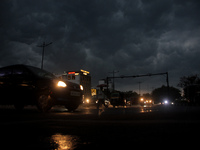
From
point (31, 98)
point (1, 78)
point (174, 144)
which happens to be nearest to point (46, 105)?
point (31, 98)

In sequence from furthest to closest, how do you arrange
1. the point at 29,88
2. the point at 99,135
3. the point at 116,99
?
the point at 116,99
the point at 29,88
the point at 99,135

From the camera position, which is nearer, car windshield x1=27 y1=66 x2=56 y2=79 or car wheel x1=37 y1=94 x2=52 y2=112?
car wheel x1=37 y1=94 x2=52 y2=112

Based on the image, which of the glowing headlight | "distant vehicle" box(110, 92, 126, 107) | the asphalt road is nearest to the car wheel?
the glowing headlight

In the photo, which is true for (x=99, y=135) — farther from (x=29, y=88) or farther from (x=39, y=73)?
(x=39, y=73)

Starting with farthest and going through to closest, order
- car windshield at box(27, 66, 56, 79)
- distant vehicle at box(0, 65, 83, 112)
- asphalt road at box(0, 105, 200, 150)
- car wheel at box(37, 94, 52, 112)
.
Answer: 1. car windshield at box(27, 66, 56, 79)
2. car wheel at box(37, 94, 52, 112)
3. distant vehicle at box(0, 65, 83, 112)
4. asphalt road at box(0, 105, 200, 150)

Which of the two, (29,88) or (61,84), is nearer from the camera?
(29,88)

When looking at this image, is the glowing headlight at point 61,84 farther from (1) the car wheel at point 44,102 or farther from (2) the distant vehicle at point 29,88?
(1) the car wheel at point 44,102

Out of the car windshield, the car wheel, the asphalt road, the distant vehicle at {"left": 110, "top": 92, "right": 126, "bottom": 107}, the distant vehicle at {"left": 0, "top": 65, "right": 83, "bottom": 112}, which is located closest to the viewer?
the asphalt road

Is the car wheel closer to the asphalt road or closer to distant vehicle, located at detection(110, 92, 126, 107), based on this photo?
the asphalt road

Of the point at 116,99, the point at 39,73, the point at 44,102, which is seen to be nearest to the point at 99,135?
the point at 44,102

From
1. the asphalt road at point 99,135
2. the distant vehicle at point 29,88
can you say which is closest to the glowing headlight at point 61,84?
the distant vehicle at point 29,88

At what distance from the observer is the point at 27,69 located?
7547 millimetres

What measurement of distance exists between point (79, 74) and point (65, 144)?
11819cm

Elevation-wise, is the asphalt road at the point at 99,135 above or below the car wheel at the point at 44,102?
below
